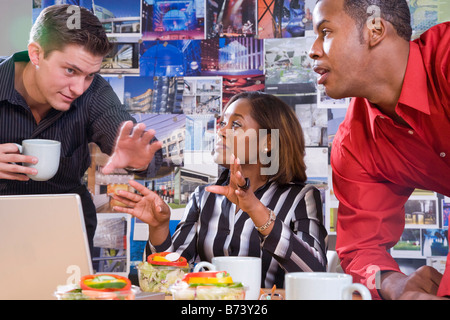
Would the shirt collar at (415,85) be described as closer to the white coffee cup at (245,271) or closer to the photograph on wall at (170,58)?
the white coffee cup at (245,271)

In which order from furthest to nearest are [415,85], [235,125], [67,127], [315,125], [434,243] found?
[315,125] → [434,243] → [67,127] → [235,125] → [415,85]

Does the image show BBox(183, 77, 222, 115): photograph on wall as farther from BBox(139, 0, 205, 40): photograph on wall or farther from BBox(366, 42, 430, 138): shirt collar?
BBox(366, 42, 430, 138): shirt collar

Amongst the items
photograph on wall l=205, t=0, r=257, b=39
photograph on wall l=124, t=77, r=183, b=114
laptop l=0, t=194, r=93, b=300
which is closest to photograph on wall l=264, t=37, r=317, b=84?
photograph on wall l=205, t=0, r=257, b=39

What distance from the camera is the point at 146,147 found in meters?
1.65

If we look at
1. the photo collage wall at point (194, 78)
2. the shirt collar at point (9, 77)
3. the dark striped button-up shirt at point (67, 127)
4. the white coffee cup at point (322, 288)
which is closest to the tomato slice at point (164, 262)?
the white coffee cup at point (322, 288)

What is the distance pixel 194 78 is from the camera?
218 centimetres

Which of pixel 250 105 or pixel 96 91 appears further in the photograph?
pixel 96 91

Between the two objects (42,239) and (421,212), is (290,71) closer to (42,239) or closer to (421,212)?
(421,212)

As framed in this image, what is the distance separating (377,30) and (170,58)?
3.68 ft

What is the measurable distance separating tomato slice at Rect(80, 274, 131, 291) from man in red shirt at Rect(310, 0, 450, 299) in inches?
27.2

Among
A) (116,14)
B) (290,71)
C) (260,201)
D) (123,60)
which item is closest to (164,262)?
(260,201)
